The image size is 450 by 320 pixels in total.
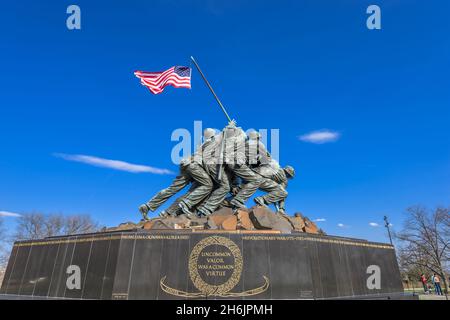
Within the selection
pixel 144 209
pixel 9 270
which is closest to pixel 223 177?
pixel 144 209

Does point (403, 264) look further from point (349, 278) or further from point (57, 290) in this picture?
point (57, 290)

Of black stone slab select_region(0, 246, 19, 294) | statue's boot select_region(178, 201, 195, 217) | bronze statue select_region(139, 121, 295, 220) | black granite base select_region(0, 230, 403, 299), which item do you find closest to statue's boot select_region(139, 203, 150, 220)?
bronze statue select_region(139, 121, 295, 220)

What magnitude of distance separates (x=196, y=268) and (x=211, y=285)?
677 millimetres

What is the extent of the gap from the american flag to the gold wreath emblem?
30.0 ft

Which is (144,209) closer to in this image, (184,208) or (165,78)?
(184,208)

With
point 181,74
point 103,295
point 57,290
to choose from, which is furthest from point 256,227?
point 181,74

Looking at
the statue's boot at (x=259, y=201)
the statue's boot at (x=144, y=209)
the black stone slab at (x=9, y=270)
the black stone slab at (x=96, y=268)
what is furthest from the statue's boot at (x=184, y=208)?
the black stone slab at (x=9, y=270)

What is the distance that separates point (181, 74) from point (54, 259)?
→ 407 inches

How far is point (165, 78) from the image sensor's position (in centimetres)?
1585

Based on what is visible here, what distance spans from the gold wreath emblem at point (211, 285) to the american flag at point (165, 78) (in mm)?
9158

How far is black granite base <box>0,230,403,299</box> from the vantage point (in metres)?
9.13

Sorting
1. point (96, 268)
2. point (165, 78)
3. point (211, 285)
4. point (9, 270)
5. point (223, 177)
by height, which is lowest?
point (211, 285)

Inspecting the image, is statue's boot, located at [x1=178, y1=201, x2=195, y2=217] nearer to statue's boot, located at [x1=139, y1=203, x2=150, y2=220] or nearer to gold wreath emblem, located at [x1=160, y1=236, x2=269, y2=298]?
statue's boot, located at [x1=139, y1=203, x2=150, y2=220]

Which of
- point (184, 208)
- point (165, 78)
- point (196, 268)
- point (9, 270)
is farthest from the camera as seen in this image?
point (165, 78)
